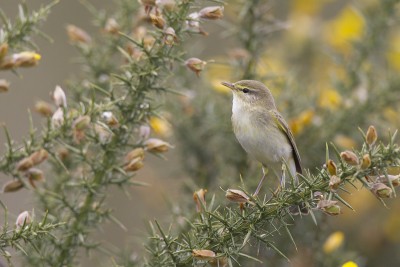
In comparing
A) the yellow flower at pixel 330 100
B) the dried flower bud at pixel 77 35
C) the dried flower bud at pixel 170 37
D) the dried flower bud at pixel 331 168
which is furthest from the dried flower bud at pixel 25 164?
the yellow flower at pixel 330 100

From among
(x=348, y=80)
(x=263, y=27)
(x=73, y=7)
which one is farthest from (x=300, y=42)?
(x=73, y=7)

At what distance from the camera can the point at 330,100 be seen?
3.83m

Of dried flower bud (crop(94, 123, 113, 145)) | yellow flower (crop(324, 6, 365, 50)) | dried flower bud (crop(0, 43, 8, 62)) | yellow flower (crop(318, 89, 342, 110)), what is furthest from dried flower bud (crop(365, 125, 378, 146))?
yellow flower (crop(324, 6, 365, 50))

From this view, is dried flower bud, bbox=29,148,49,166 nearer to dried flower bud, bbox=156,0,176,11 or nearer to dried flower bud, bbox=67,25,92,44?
dried flower bud, bbox=156,0,176,11

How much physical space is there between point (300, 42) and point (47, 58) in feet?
8.96

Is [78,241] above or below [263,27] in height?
below

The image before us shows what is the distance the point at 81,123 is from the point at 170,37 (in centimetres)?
44

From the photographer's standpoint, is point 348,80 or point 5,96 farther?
point 5,96

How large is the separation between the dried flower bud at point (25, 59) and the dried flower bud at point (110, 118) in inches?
12.8

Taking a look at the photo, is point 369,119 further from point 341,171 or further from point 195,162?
point 341,171

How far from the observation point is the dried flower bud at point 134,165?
2430 millimetres

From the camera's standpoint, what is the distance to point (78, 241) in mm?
2551

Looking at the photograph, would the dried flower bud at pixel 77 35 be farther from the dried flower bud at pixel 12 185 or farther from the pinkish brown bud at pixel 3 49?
the dried flower bud at pixel 12 185

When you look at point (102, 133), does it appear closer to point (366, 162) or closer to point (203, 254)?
point (203, 254)
